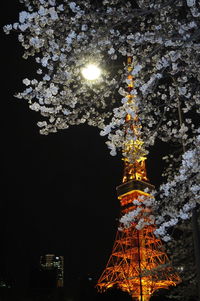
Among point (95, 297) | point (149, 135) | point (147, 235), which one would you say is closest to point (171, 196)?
point (149, 135)

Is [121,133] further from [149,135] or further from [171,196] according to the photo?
[171,196]

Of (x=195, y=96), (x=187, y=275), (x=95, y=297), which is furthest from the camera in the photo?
(x=95, y=297)

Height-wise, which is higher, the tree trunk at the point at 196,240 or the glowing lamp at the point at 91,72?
the glowing lamp at the point at 91,72

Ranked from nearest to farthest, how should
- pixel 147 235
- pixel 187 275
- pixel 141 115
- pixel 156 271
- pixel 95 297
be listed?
pixel 141 115, pixel 156 271, pixel 187 275, pixel 95 297, pixel 147 235

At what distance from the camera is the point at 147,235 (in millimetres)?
34188

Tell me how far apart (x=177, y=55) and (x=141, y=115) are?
1.51 meters

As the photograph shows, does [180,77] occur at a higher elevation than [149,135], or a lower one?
higher

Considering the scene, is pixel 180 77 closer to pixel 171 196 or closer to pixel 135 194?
pixel 171 196

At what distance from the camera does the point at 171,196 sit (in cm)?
562

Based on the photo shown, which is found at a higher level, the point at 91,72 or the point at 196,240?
the point at 91,72

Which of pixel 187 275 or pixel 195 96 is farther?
pixel 187 275

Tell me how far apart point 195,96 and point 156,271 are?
365cm

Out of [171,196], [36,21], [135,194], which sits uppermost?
[135,194]

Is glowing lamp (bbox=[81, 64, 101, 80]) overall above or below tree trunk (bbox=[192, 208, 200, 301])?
above
